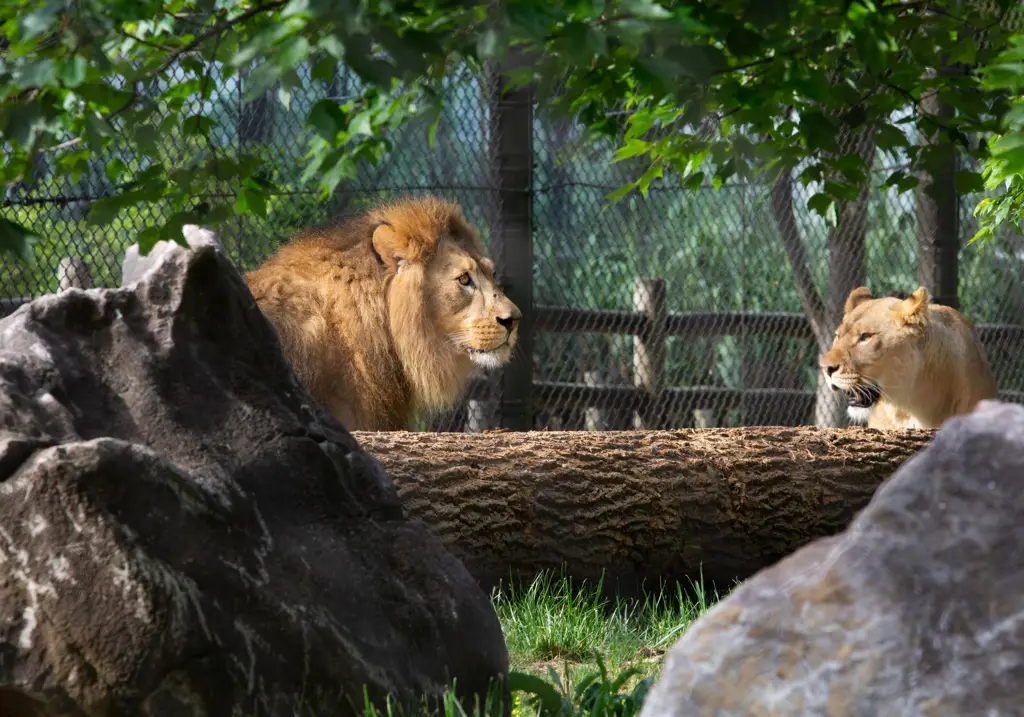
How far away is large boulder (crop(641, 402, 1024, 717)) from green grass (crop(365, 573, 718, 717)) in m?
1.04

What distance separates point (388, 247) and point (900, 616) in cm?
470

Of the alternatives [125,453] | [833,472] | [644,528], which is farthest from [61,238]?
[125,453]

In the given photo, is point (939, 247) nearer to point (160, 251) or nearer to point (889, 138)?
point (889, 138)

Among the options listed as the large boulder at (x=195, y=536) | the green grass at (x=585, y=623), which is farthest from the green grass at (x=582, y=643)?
the large boulder at (x=195, y=536)

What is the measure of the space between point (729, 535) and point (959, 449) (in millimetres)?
3352

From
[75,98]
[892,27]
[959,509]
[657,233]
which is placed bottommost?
[657,233]

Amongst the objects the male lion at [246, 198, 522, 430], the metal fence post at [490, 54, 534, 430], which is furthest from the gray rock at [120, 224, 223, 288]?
the metal fence post at [490, 54, 534, 430]

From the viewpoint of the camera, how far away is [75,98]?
242 centimetres

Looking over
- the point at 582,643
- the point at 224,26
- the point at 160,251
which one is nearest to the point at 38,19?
the point at 224,26

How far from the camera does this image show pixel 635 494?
4805mm

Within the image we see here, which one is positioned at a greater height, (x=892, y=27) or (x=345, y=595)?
(x=892, y=27)

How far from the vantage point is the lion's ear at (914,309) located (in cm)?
706

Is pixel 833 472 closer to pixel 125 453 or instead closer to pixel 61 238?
pixel 125 453

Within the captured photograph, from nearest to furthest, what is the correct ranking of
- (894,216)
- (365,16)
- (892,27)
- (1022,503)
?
(1022,503)
(365,16)
(892,27)
(894,216)
